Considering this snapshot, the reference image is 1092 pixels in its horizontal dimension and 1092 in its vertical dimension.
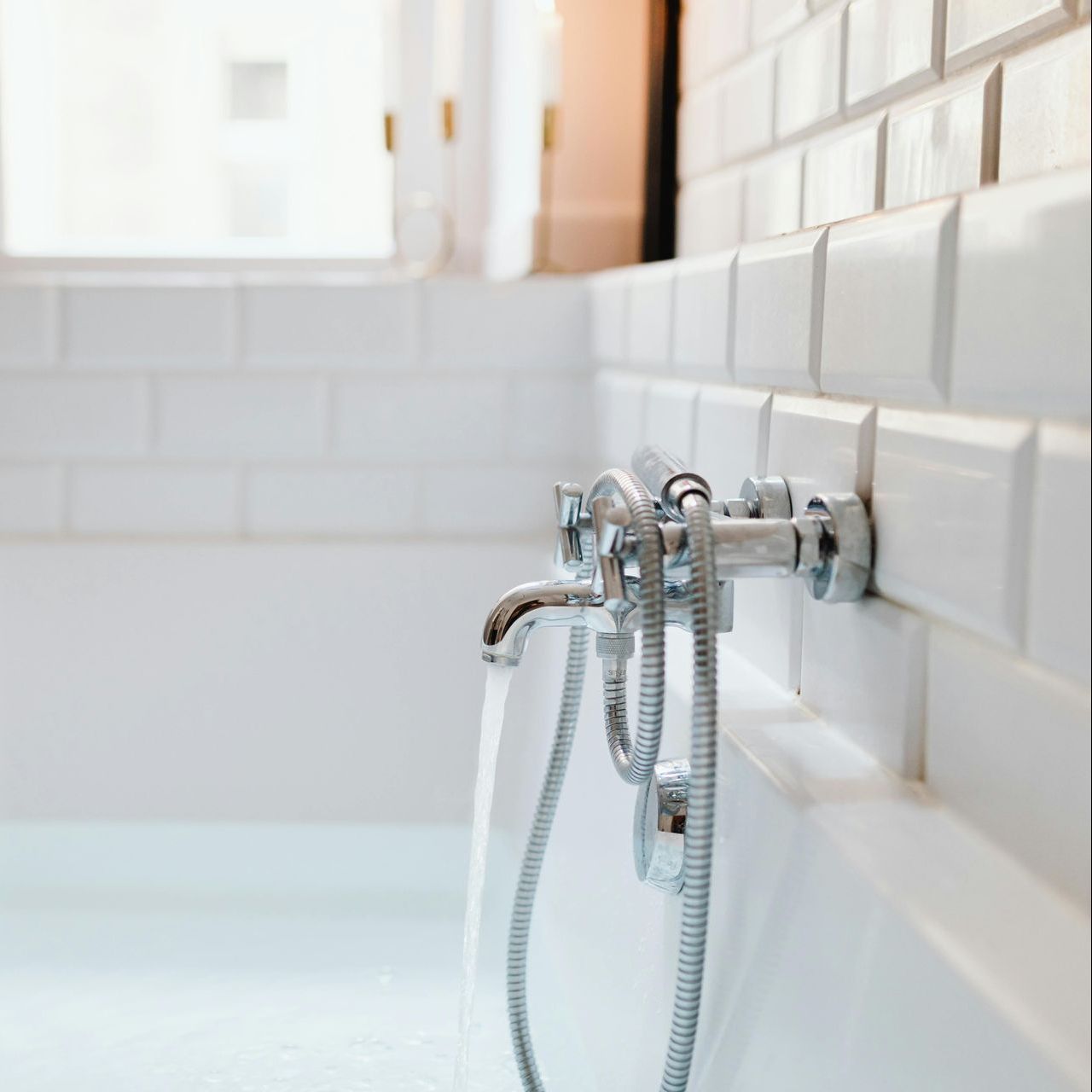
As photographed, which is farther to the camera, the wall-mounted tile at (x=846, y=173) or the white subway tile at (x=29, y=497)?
the white subway tile at (x=29, y=497)

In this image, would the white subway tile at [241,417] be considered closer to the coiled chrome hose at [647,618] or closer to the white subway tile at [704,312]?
the white subway tile at [704,312]

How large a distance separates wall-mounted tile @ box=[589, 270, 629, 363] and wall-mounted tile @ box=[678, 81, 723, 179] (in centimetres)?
14

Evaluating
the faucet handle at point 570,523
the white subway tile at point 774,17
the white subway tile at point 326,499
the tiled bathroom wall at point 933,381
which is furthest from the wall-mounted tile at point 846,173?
the white subway tile at point 326,499

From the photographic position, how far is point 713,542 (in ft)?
2.04

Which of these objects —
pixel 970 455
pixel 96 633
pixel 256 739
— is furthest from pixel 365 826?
pixel 970 455

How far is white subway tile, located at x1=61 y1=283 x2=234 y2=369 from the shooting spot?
145 cm

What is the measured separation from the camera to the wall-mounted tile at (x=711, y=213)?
1.27m

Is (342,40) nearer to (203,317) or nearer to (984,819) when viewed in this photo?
(203,317)

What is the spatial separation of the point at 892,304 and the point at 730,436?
0.31 metres

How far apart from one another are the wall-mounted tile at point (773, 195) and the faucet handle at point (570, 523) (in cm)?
35

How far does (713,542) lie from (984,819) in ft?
0.52

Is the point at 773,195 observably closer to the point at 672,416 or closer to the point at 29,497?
the point at 672,416

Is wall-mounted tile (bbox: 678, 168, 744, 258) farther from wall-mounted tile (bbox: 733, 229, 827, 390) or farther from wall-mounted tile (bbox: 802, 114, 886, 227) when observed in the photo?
wall-mounted tile (bbox: 733, 229, 827, 390)

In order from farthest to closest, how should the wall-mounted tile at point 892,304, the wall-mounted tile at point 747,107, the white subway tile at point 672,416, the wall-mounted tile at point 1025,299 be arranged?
the wall-mounted tile at point 747,107 → the white subway tile at point 672,416 → the wall-mounted tile at point 892,304 → the wall-mounted tile at point 1025,299
